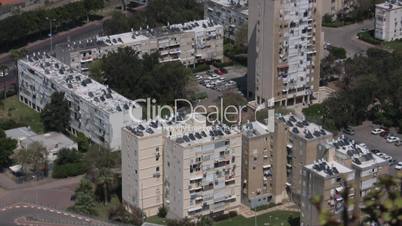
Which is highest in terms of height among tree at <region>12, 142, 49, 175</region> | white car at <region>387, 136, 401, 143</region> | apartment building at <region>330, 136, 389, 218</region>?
apartment building at <region>330, 136, 389, 218</region>

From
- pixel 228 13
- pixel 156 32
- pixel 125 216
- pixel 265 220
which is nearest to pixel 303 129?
pixel 265 220

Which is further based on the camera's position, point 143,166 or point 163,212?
point 163,212

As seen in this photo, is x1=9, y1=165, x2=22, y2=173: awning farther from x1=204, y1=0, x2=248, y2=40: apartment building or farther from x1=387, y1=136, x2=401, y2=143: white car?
x1=204, y1=0, x2=248, y2=40: apartment building

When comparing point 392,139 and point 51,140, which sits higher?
point 51,140

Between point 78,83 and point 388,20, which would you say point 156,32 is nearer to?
point 78,83

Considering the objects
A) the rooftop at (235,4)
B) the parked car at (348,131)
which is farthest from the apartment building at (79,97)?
the rooftop at (235,4)

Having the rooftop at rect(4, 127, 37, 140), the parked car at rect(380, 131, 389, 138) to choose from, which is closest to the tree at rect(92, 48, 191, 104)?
the rooftop at rect(4, 127, 37, 140)

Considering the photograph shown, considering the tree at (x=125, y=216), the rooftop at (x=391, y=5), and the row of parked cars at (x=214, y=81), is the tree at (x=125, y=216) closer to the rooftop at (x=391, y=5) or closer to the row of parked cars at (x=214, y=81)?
the row of parked cars at (x=214, y=81)
